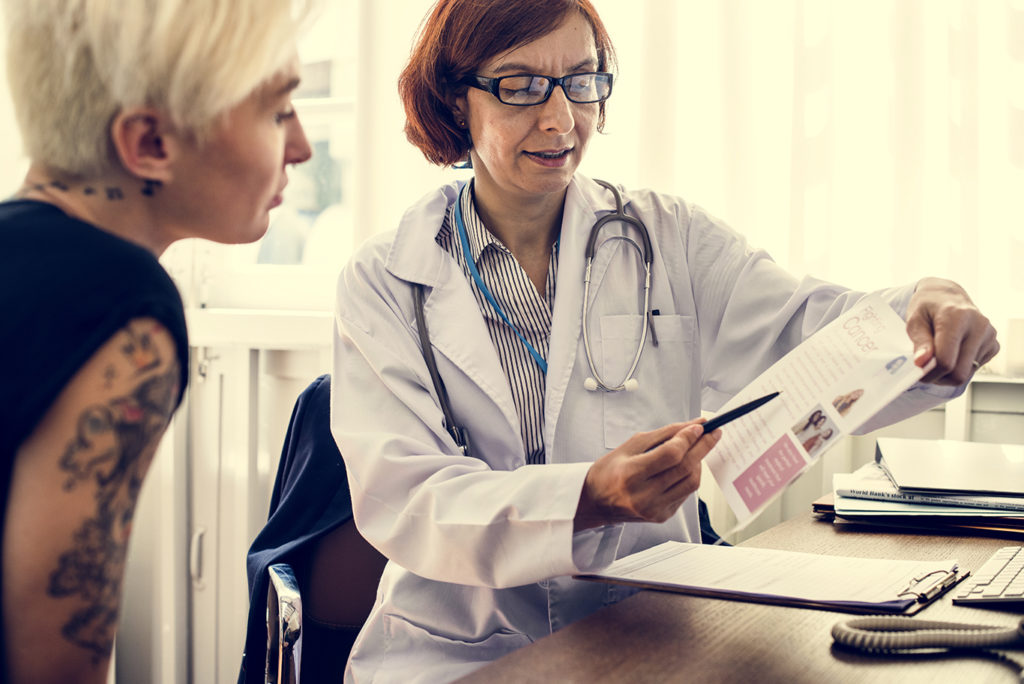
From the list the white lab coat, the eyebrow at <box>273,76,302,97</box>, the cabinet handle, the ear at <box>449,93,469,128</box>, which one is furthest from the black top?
the cabinet handle

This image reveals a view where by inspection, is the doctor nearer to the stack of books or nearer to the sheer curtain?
the stack of books

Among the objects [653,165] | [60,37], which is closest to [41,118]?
[60,37]

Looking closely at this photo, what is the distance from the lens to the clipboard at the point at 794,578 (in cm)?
90

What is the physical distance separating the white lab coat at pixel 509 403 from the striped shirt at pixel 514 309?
0.13 feet

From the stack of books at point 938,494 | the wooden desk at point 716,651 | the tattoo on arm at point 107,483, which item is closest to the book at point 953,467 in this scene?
the stack of books at point 938,494

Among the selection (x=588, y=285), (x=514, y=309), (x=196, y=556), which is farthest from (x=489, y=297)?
(x=196, y=556)

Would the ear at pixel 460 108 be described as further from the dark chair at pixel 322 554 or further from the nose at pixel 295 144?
the nose at pixel 295 144

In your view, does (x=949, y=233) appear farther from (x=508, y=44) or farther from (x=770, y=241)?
(x=508, y=44)

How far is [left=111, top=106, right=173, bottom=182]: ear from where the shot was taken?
24.4 inches

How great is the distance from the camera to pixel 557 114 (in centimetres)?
137

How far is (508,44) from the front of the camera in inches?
54.4

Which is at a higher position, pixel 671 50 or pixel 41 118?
pixel 671 50

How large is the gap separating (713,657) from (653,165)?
136 cm

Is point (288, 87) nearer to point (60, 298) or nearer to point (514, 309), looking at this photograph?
point (60, 298)
